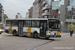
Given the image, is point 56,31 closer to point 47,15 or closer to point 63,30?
point 63,30

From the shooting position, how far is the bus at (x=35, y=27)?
758 inches

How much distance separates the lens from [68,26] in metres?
58.4

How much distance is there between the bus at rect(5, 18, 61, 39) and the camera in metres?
19.3

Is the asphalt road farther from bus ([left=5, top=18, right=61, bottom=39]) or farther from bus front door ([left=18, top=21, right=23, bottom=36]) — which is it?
bus front door ([left=18, top=21, right=23, bottom=36])

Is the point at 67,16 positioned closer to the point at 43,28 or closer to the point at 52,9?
the point at 52,9

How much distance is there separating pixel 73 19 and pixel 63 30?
564 cm

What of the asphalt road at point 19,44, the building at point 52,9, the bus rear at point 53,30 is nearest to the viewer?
the asphalt road at point 19,44

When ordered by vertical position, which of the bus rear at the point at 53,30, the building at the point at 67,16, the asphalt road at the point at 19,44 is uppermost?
the building at the point at 67,16

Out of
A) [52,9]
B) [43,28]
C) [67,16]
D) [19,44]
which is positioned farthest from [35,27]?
[52,9]

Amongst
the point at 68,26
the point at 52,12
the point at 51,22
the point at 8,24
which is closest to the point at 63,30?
the point at 68,26

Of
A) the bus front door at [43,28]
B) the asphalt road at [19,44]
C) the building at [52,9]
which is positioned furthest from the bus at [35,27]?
the building at [52,9]

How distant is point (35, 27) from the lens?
21469 mm

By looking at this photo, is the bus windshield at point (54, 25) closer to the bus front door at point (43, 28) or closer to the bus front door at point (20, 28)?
the bus front door at point (43, 28)

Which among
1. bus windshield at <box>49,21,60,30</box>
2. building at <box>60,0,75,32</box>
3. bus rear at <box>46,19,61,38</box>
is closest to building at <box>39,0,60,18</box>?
building at <box>60,0,75,32</box>
